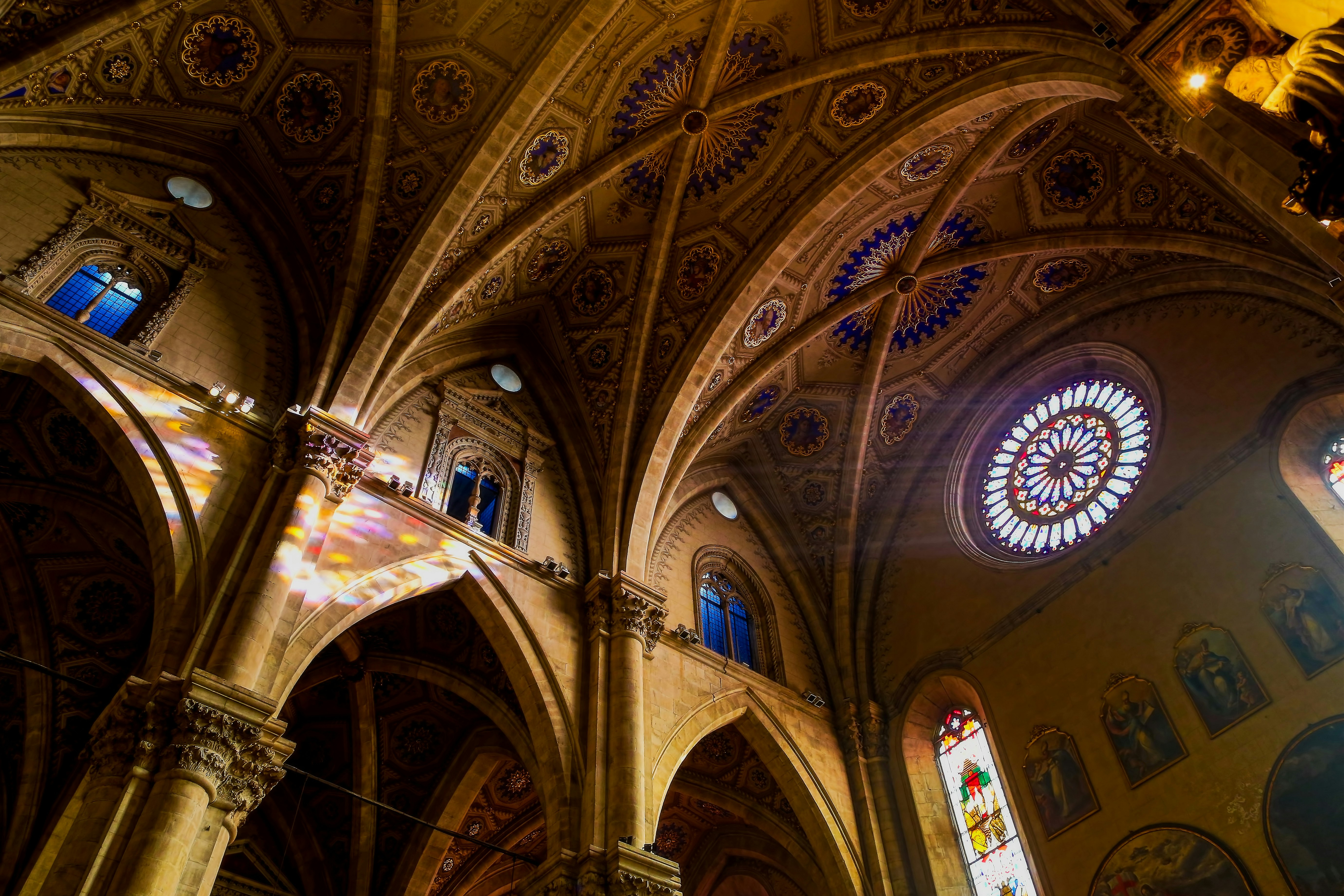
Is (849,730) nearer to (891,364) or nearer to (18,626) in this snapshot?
(891,364)

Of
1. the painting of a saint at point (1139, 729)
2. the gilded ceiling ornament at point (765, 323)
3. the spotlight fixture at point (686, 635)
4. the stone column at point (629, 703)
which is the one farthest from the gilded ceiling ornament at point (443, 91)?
the painting of a saint at point (1139, 729)

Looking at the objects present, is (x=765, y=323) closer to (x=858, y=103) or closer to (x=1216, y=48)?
(x=858, y=103)

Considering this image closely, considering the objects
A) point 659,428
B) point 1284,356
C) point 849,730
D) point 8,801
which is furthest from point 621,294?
point 8,801

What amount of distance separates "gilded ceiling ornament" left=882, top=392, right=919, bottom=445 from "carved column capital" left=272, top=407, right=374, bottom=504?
29.7ft

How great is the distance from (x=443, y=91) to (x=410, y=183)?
119 cm

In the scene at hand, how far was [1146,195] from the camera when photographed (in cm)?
1332

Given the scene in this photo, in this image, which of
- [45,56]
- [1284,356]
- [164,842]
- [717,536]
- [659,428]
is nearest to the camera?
[164,842]

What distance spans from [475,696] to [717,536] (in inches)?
192

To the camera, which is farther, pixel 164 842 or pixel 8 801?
pixel 8 801

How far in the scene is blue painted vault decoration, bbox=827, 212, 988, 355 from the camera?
14.7 metres

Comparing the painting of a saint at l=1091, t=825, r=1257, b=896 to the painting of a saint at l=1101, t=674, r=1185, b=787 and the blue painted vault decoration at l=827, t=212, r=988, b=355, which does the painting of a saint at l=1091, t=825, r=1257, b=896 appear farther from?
the blue painted vault decoration at l=827, t=212, r=988, b=355

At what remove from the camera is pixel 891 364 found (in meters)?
16.3

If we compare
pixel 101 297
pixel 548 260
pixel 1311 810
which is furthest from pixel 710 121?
pixel 1311 810

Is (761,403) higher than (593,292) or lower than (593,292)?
lower
